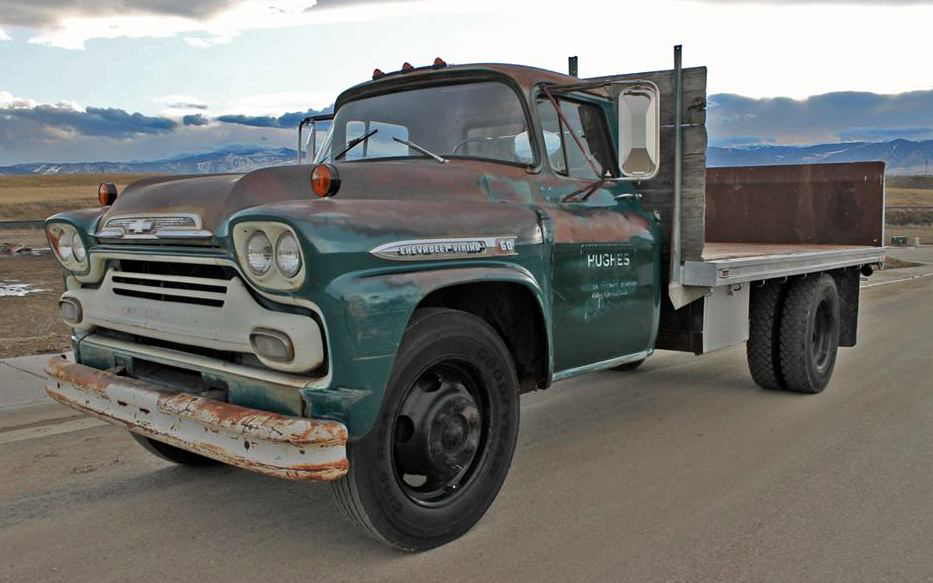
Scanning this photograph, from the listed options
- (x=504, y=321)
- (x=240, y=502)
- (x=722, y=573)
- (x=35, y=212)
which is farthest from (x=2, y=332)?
(x=35, y=212)

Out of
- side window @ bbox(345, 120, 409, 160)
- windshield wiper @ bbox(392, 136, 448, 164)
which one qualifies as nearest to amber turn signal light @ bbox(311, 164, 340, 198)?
windshield wiper @ bbox(392, 136, 448, 164)

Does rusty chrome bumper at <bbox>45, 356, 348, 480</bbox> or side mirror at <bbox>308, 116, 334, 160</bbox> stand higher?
side mirror at <bbox>308, 116, 334, 160</bbox>

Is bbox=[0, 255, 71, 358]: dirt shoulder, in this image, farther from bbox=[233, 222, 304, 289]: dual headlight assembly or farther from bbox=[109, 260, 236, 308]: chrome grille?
bbox=[233, 222, 304, 289]: dual headlight assembly

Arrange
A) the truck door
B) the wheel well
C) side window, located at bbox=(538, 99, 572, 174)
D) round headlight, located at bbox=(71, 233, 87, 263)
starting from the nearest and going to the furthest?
the wheel well < round headlight, located at bbox=(71, 233, 87, 263) < the truck door < side window, located at bbox=(538, 99, 572, 174)

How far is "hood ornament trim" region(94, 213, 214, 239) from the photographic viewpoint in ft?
10.6

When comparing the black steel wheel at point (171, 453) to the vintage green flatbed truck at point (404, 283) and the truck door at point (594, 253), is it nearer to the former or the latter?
the vintage green flatbed truck at point (404, 283)

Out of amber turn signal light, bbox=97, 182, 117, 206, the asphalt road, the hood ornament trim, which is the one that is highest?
amber turn signal light, bbox=97, 182, 117, 206

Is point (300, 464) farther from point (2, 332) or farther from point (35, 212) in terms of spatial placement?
point (35, 212)

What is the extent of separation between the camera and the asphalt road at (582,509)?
130 inches

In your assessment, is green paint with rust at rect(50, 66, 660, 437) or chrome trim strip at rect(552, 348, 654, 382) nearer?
green paint with rust at rect(50, 66, 660, 437)

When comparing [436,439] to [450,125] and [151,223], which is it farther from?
[450,125]

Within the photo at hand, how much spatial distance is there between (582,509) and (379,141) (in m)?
2.31

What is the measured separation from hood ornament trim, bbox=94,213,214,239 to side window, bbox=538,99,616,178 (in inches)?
77.9

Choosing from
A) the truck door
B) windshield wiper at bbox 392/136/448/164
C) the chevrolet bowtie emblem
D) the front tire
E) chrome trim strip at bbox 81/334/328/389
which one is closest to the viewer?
chrome trim strip at bbox 81/334/328/389
